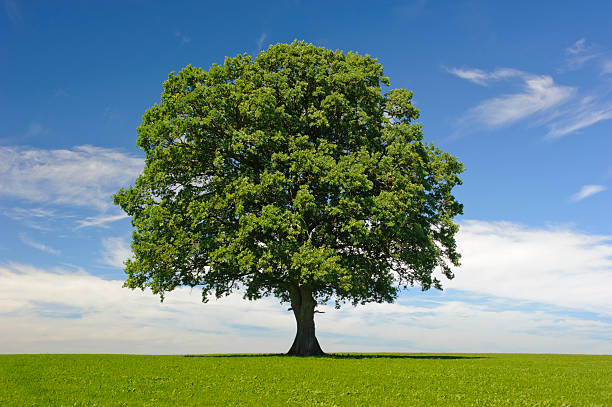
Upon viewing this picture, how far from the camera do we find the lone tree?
30375mm

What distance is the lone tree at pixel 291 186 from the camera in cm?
3038

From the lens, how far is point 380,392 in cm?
1778

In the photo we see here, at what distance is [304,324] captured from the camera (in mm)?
34906

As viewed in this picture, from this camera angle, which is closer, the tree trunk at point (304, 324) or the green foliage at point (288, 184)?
the green foliage at point (288, 184)

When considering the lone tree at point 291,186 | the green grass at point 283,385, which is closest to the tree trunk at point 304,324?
the lone tree at point 291,186

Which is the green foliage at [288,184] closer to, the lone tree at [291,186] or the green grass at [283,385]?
the lone tree at [291,186]

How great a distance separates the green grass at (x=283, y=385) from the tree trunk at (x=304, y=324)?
783 centimetres

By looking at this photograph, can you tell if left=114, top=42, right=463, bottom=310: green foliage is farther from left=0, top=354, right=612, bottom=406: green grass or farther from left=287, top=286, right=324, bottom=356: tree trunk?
left=0, top=354, right=612, bottom=406: green grass

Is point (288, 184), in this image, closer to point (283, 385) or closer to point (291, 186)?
point (291, 186)

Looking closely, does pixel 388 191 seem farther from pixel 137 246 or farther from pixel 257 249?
pixel 137 246

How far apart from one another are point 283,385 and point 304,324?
16.1 metres

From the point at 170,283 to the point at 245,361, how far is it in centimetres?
887

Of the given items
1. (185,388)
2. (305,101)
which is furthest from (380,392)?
(305,101)

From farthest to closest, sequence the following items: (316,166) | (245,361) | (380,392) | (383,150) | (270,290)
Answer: (270,290) → (383,150) → (316,166) → (245,361) → (380,392)
